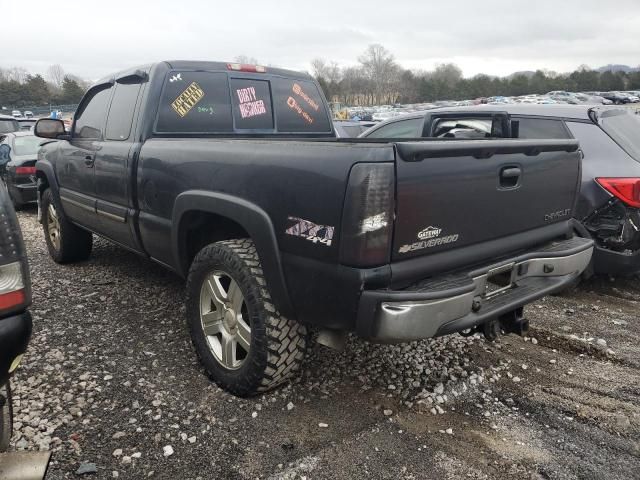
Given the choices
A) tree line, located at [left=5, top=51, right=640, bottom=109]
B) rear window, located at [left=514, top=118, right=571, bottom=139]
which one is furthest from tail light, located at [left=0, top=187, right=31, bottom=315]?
tree line, located at [left=5, top=51, right=640, bottom=109]

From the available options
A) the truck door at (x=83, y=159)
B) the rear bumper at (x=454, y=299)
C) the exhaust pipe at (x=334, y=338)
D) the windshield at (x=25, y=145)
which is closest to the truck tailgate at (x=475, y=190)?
the rear bumper at (x=454, y=299)

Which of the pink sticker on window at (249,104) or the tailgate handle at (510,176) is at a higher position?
the pink sticker on window at (249,104)

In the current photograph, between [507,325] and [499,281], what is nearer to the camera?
[499,281]

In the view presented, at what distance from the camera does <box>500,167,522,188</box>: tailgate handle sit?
2513mm

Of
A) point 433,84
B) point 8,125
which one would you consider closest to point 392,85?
point 433,84

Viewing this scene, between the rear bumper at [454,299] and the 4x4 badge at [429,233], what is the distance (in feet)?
0.69

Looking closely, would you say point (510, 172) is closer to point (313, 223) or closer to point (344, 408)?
point (313, 223)

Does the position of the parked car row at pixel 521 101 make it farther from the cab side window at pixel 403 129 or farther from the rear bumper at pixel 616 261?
the rear bumper at pixel 616 261

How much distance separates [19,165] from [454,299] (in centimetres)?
916

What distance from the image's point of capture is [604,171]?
13.7 ft

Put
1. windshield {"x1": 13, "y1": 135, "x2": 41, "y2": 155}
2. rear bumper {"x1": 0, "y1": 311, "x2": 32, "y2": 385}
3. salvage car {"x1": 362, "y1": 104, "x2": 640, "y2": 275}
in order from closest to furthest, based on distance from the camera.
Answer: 1. rear bumper {"x1": 0, "y1": 311, "x2": 32, "y2": 385}
2. salvage car {"x1": 362, "y1": 104, "x2": 640, "y2": 275}
3. windshield {"x1": 13, "y1": 135, "x2": 41, "y2": 155}

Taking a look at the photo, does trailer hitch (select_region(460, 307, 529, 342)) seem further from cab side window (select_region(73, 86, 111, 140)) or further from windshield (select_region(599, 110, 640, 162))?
cab side window (select_region(73, 86, 111, 140))

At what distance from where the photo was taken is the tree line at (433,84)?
68.5 metres

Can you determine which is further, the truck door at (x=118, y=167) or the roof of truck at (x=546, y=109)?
the roof of truck at (x=546, y=109)
